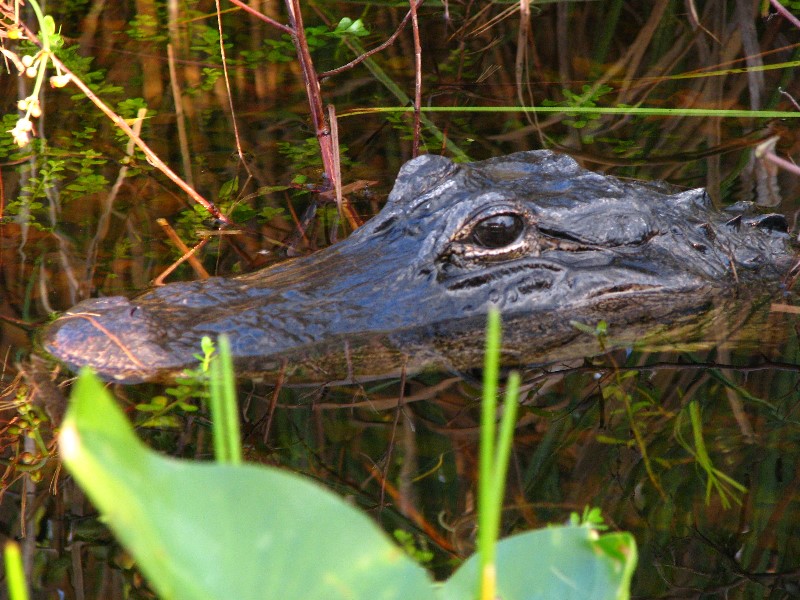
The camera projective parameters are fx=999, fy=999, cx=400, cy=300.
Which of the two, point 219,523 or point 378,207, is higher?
point 219,523

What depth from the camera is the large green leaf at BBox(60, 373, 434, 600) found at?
3.33 ft

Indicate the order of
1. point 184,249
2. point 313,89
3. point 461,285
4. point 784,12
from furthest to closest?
point 313,89, point 184,249, point 784,12, point 461,285

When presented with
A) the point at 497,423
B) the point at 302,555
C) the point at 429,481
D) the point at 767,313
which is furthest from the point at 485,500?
the point at 767,313

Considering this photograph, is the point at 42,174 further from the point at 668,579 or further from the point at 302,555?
the point at 302,555

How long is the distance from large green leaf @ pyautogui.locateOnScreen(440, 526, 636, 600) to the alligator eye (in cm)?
206

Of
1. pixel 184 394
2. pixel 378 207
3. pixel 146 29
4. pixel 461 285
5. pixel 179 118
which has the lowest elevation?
pixel 184 394

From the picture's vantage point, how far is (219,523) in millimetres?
1132

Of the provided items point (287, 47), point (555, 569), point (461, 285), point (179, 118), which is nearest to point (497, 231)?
point (461, 285)

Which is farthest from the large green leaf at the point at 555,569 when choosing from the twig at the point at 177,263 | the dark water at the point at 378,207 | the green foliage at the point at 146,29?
the green foliage at the point at 146,29

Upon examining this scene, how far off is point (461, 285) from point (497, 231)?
23 centimetres

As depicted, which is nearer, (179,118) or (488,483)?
(488,483)

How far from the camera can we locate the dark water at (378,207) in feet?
7.89

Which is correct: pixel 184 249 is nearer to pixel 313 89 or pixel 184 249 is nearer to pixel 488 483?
pixel 313 89

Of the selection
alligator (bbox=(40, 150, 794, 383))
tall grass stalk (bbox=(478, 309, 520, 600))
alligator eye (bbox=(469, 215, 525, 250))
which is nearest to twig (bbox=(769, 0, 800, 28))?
alligator (bbox=(40, 150, 794, 383))
